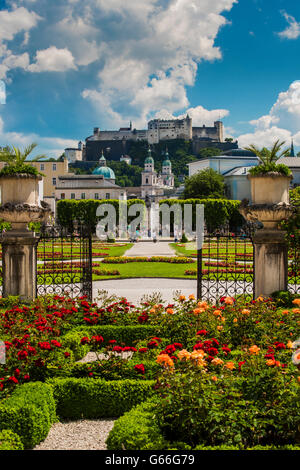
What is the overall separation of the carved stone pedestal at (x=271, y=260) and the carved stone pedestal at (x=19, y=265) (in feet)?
14.7

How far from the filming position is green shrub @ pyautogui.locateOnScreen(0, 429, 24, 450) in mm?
4131

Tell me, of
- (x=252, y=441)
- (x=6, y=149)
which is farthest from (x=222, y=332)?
(x=6, y=149)

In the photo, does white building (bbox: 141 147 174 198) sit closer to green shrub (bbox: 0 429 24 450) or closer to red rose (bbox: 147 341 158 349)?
red rose (bbox: 147 341 158 349)

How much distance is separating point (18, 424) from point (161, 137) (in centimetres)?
13755

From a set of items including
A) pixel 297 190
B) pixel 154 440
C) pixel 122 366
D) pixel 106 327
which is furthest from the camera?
pixel 297 190

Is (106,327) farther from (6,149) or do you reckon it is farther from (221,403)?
(6,149)

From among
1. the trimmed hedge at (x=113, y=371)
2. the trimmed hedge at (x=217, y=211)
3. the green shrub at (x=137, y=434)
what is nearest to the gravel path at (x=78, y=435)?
the green shrub at (x=137, y=434)

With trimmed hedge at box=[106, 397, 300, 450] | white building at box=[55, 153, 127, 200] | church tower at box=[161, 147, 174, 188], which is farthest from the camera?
church tower at box=[161, 147, 174, 188]

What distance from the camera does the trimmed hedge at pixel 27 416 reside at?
14.8ft

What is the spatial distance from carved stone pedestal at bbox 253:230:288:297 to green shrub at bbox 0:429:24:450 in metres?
6.20

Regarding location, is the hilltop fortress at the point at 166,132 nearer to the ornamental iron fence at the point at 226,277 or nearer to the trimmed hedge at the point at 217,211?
the trimmed hedge at the point at 217,211

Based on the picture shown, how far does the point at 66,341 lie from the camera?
6.83 m

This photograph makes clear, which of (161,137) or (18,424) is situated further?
(161,137)

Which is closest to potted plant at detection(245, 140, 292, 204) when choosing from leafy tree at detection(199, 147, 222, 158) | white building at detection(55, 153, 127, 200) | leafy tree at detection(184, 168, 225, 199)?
leafy tree at detection(184, 168, 225, 199)
